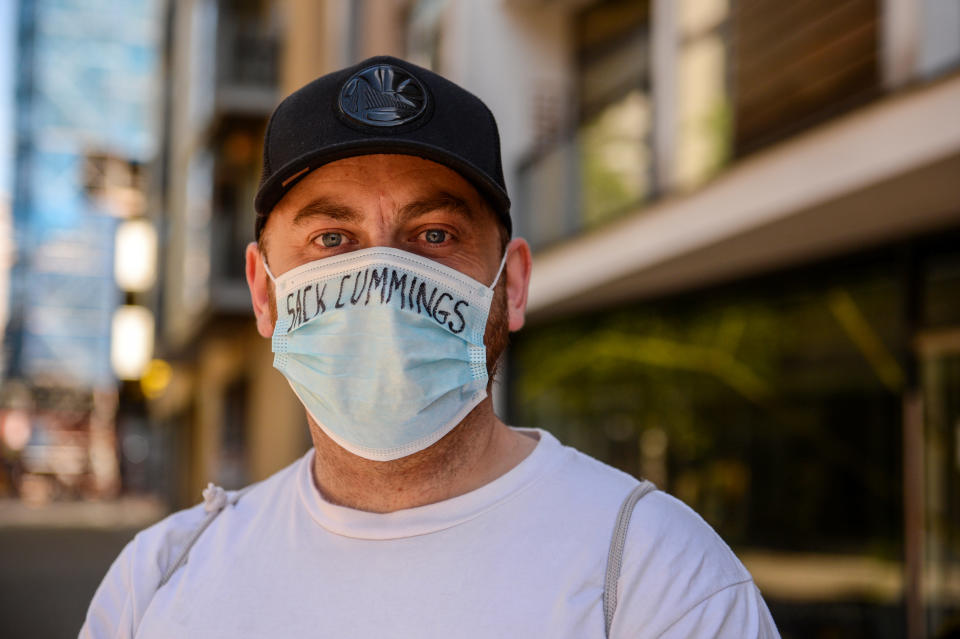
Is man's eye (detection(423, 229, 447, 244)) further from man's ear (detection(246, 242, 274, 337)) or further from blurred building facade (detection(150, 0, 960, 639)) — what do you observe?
Answer: blurred building facade (detection(150, 0, 960, 639))

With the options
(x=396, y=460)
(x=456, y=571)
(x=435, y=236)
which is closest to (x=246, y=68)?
(x=435, y=236)

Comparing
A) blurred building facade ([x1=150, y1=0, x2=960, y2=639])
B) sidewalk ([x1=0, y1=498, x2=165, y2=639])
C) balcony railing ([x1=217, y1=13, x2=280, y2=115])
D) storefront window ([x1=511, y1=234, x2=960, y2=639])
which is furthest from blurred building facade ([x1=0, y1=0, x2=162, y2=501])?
storefront window ([x1=511, y1=234, x2=960, y2=639])

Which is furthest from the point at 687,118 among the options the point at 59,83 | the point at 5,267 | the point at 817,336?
the point at 5,267

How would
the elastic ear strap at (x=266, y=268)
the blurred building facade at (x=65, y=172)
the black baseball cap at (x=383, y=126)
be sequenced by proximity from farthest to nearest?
1. the blurred building facade at (x=65, y=172)
2. the elastic ear strap at (x=266, y=268)
3. the black baseball cap at (x=383, y=126)

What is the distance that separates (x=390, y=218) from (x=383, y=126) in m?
0.18

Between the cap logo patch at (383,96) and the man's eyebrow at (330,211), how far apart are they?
176mm

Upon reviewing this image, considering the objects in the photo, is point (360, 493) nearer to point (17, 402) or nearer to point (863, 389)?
point (863, 389)

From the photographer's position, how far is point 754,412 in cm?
855

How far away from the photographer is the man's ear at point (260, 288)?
2342 mm

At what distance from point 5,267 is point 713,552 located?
→ 263 ft

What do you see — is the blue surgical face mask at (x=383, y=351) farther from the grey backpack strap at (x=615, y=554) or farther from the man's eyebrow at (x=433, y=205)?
the grey backpack strap at (x=615, y=554)

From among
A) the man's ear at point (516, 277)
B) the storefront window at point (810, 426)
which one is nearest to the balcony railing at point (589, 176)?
the storefront window at point (810, 426)

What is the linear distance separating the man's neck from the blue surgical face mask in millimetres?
24

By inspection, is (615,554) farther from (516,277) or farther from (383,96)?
(383,96)
